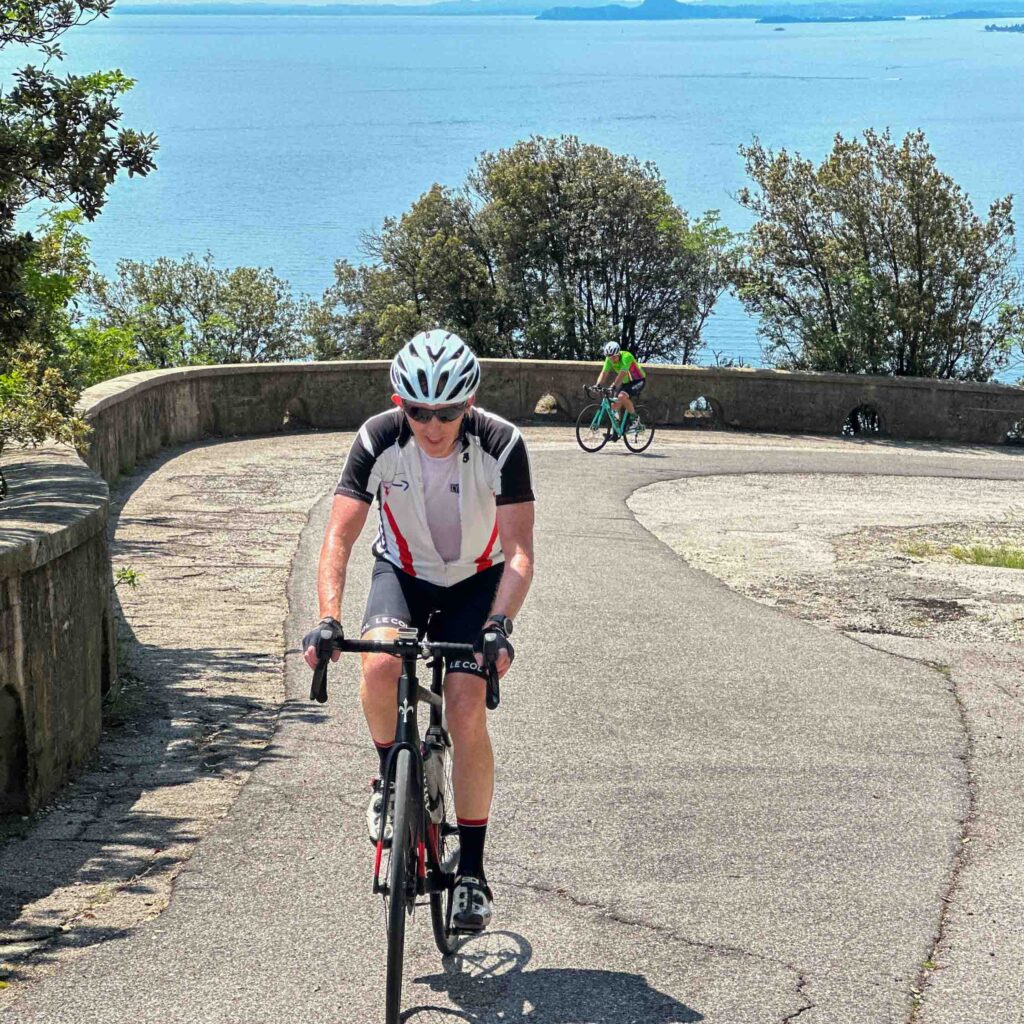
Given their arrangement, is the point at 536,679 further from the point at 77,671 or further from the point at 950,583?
the point at 950,583

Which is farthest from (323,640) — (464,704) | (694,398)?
(694,398)

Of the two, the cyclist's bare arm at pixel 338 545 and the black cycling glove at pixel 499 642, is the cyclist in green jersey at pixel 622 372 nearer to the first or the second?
the cyclist's bare arm at pixel 338 545

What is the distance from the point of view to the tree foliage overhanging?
34.0m

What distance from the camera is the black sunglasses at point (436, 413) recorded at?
179 inches

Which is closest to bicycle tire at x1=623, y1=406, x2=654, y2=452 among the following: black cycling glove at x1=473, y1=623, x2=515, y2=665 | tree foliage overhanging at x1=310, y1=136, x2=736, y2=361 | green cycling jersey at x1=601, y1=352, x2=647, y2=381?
green cycling jersey at x1=601, y1=352, x2=647, y2=381

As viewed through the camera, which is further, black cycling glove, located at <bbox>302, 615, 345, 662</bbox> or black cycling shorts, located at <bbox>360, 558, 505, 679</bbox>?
black cycling shorts, located at <bbox>360, 558, 505, 679</bbox>

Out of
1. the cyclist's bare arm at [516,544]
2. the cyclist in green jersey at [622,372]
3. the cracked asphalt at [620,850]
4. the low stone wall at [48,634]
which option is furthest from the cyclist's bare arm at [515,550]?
the cyclist in green jersey at [622,372]

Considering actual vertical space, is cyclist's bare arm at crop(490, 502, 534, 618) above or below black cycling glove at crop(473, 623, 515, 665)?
above

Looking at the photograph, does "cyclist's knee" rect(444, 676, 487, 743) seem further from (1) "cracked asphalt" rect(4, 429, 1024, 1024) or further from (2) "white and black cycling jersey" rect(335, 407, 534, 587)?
(1) "cracked asphalt" rect(4, 429, 1024, 1024)

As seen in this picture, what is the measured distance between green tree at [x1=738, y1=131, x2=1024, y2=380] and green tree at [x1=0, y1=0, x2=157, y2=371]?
2139 centimetres

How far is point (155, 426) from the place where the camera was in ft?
62.1

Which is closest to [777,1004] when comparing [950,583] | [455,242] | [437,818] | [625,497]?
[437,818]

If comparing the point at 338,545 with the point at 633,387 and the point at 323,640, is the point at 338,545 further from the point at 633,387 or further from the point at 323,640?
the point at 633,387

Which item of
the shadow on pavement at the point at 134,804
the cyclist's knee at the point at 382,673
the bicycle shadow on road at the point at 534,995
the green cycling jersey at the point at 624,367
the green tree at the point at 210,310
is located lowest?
the bicycle shadow on road at the point at 534,995
